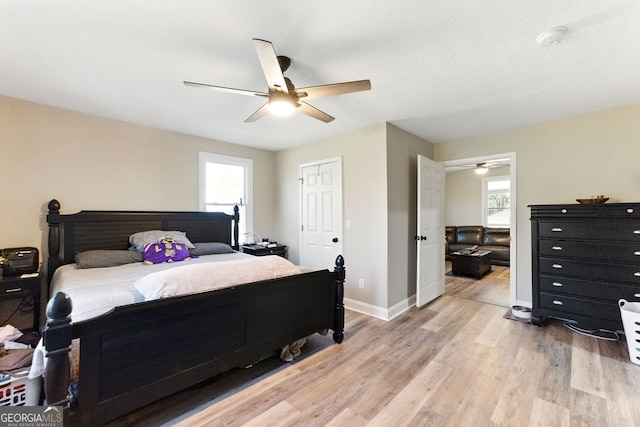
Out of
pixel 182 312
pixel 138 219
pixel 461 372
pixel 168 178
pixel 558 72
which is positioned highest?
pixel 558 72

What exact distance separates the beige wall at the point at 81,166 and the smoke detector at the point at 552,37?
3938 mm

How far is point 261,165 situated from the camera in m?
4.84

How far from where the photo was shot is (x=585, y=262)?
283 cm

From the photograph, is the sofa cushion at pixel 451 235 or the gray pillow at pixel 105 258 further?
the sofa cushion at pixel 451 235

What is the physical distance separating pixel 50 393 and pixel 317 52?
97.1 inches

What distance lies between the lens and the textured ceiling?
158cm

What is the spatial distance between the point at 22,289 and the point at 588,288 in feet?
18.0

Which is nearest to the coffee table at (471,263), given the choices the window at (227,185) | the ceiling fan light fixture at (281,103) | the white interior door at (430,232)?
the white interior door at (430,232)

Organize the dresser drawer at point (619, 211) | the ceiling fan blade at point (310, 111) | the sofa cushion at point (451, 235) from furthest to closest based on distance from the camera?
the sofa cushion at point (451, 235) → the dresser drawer at point (619, 211) → the ceiling fan blade at point (310, 111)

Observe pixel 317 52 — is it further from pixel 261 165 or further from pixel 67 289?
pixel 261 165

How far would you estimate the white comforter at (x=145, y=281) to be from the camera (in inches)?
65.6

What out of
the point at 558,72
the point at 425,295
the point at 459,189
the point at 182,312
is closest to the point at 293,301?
the point at 182,312

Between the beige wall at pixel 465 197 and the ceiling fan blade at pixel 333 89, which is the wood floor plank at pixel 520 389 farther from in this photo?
the beige wall at pixel 465 197

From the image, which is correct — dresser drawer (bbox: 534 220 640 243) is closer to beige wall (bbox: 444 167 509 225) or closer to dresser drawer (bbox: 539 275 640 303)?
dresser drawer (bbox: 539 275 640 303)
